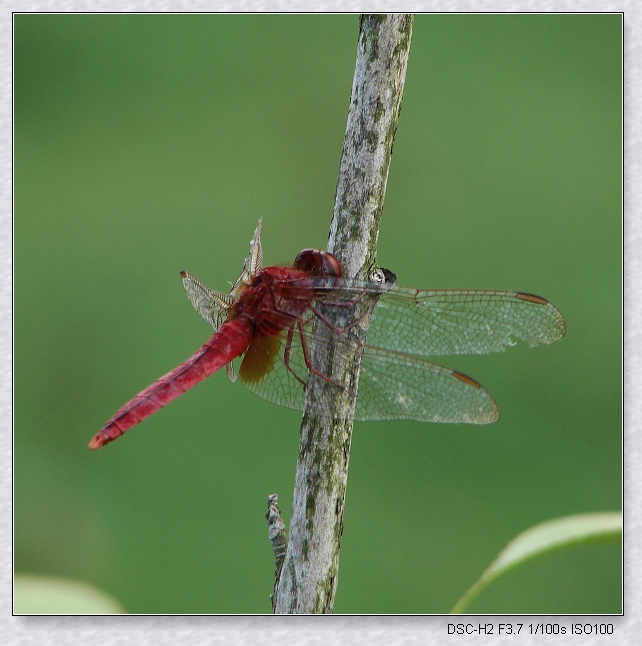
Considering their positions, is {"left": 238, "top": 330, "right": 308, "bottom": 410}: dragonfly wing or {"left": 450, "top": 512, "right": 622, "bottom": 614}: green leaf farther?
{"left": 238, "top": 330, "right": 308, "bottom": 410}: dragonfly wing

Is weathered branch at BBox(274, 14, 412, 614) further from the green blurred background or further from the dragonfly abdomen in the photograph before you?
the green blurred background

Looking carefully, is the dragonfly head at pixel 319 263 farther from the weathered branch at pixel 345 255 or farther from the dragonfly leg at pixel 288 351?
the dragonfly leg at pixel 288 351

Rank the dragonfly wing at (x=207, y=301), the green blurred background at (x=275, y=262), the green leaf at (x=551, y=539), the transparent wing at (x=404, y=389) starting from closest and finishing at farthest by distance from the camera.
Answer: the green leaf at (x=551, y=539) → the transparent wing at (x=404, y=389) → the dragonfly wing at (x=207, y=301) → the green blurred background at (x=275, y=262)

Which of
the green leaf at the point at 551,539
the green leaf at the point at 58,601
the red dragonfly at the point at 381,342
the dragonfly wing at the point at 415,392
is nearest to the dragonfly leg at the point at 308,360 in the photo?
the red dragonfly at the point at 381,342

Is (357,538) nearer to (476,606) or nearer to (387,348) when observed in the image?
(476,606)

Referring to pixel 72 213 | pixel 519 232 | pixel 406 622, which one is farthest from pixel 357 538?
pixel 72 213

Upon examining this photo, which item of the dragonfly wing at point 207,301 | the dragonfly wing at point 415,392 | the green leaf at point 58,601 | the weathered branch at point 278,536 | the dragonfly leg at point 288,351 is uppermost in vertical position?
the dragonfly wing at point 207,301

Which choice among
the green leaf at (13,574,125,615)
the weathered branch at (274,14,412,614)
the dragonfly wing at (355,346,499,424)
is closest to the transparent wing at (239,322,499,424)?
the dragonfly wing at (355,346,499,424)

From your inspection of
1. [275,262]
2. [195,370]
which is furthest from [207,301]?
[275,262]
